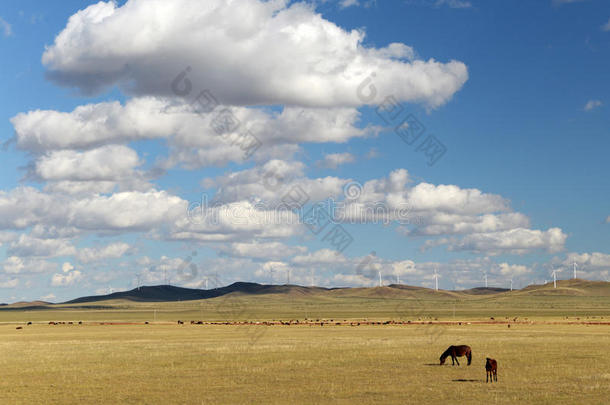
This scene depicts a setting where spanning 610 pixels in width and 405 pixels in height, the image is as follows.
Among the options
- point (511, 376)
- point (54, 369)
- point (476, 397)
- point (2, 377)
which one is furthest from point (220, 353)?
point (476, 397)

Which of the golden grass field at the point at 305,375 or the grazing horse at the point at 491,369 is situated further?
the grazing horse at the point at 491,369

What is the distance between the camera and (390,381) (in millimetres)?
33188

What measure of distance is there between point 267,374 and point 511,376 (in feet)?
41.2

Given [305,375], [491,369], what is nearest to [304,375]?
[305,375]

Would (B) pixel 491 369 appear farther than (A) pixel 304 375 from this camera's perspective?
No

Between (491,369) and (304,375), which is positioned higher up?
(491,369)

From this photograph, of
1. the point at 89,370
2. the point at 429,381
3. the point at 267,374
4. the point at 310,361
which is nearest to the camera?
the point at 429,381

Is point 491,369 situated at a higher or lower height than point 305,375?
higher

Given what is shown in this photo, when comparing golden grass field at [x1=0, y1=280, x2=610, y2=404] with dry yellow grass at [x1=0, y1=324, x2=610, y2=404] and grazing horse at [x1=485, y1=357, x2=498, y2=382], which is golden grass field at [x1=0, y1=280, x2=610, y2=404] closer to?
dry yellow grass at [x1=0, y1=324, x2=610, y2=404]

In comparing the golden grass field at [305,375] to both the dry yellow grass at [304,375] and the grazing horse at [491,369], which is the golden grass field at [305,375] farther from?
the grazing horse at [491,369]

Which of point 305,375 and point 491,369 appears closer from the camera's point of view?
point 491,369

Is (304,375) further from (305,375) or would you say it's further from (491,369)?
(491,369)

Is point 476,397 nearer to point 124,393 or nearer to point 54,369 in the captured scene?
point 124,393

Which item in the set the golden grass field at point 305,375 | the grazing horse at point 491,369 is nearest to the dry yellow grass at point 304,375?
the golden grass field at point 305,375
